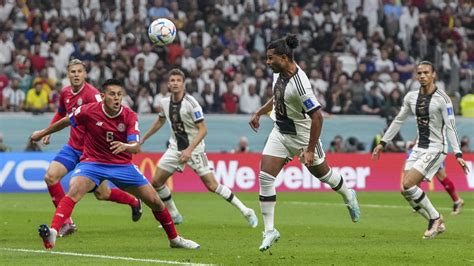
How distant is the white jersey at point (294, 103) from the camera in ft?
41.5

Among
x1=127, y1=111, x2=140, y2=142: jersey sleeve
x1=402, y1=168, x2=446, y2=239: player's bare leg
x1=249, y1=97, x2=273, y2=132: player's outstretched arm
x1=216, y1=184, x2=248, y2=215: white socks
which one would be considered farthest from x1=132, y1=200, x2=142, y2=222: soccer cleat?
x1=402, y1=168, x2=446, y2=239: player's bare leg

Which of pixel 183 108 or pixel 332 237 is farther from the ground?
pixel 183 108

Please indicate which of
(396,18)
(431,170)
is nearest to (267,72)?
(396,18)

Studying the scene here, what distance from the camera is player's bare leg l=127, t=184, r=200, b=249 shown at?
12.7 metres

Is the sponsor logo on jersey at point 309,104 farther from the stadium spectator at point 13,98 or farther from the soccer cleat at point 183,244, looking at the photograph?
the stadium spectator at point 13,98

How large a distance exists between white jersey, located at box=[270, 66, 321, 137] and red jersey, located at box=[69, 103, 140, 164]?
5.98 ft

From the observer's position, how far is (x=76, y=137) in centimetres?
1550

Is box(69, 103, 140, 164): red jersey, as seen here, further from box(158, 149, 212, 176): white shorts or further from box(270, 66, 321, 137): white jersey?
box(158, 149, 212, 176): white shorts

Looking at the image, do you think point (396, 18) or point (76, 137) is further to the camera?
point (396, 18)

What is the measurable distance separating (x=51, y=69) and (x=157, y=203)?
1761 cm

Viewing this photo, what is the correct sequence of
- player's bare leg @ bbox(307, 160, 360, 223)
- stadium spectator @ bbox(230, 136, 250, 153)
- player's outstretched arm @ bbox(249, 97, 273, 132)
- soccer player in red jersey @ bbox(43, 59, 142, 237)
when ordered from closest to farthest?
player's outstretched arm @ bbox(249, 97, 273, 132) → player's bare leg @ bbox(307, 160, 360, 223) → soccer player in red jersey @ bbox(43, 59, 142, 237) → stadium spectator @ bbox(230, 136, 250, 153)

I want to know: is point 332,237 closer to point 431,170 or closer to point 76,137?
point 431,170

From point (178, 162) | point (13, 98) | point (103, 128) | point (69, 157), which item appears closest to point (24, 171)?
point (13, 98)

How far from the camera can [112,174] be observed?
41.8 feet
